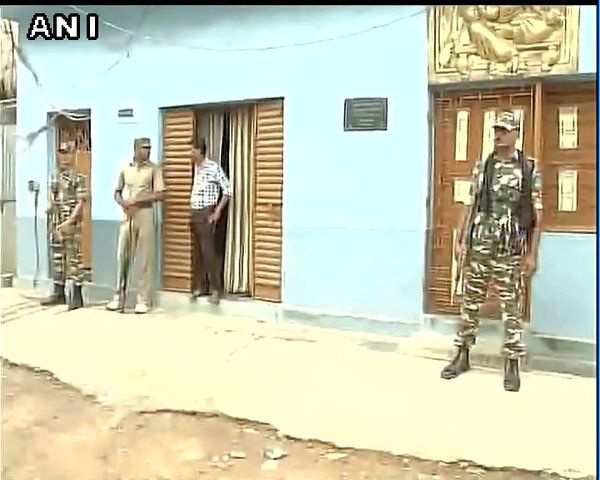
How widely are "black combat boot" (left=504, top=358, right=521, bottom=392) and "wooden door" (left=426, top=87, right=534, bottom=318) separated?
0.13 metres

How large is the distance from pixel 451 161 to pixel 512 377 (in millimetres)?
588

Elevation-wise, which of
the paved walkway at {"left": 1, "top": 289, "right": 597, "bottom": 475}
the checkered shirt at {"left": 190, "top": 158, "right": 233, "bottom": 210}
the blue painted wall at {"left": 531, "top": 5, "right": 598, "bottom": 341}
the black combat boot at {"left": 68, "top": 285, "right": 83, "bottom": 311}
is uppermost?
the checkered shirt at {"left": 190, "top": 158, "right": 233, "bottom": 210}

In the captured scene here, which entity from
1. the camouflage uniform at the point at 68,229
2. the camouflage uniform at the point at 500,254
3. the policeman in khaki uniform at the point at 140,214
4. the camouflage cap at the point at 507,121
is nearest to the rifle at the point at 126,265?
the policeman in khaki uniform at the point at 140,214

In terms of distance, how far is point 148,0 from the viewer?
230 centimetres

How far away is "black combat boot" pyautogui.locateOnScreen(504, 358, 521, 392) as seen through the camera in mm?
2189

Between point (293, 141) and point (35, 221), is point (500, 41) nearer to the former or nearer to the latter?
point (293, 141)

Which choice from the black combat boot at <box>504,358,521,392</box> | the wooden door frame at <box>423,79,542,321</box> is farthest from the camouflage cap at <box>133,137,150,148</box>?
the black combat boot at <box>504,358,521,392</box>

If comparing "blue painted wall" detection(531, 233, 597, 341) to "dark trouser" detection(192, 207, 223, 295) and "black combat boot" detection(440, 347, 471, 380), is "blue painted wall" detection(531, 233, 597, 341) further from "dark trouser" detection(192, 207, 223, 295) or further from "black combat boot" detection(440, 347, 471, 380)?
"dark trouser" detection(192, 207, 223, 295)

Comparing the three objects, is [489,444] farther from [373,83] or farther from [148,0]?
[148,0]

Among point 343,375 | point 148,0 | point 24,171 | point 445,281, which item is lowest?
point 343,375

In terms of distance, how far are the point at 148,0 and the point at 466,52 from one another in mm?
872

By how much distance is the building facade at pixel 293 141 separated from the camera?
2.25 metres

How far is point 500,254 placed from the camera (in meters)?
2.22

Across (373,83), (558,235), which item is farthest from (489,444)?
(373,83)
